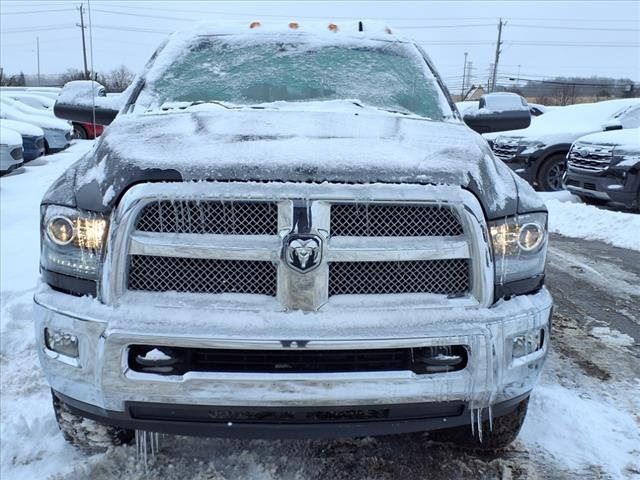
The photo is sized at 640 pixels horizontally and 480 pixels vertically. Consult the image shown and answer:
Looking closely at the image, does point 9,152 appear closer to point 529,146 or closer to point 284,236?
point 529,146

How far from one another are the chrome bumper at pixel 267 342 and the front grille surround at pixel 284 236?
57mm

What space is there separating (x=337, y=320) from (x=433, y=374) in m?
0.39

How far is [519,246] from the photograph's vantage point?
2260 mm

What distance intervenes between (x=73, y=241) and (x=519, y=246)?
161cm

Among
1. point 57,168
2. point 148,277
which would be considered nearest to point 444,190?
point 148,277

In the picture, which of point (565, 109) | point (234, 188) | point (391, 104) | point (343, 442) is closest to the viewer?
point (234, 188)

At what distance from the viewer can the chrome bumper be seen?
6.57 ft

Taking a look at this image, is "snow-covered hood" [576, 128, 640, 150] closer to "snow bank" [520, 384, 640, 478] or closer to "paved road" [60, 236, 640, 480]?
"paved road" [60, 236, 640, 480]

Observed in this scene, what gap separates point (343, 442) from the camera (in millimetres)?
2785

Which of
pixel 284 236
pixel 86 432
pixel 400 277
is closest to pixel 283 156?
pixel 284 236

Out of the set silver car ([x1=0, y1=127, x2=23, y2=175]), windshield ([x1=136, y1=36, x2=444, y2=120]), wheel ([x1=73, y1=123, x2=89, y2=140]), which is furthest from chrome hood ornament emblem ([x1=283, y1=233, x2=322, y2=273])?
wheel ([x1=73, y1=123, x2=89, y2=140])

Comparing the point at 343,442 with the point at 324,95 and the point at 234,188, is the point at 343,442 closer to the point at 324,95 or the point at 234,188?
the point at 234,188

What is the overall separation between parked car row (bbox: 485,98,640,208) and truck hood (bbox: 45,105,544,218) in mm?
6907

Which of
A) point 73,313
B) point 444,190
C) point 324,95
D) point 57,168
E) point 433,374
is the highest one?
point 324,95
